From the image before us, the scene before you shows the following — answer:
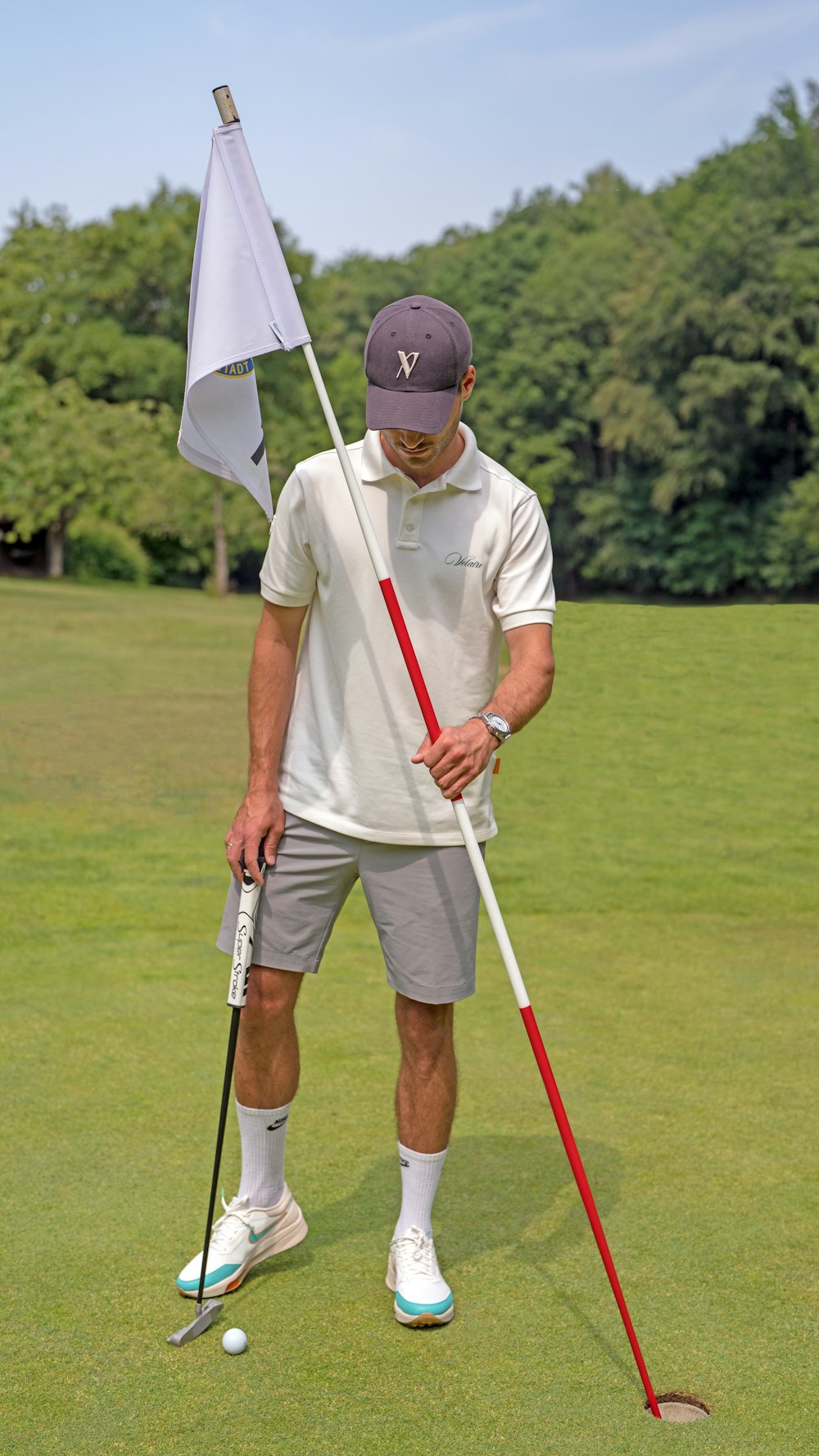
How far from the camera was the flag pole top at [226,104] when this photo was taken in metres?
3.02

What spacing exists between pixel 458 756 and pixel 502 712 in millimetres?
171

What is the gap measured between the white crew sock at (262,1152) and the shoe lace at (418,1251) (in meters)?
0.32

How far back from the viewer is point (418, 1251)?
3031 millimetres

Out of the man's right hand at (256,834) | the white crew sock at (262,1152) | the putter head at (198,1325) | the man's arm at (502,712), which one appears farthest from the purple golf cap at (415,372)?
the putter head at (198,1325)

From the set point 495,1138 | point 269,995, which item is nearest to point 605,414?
point 495,1138

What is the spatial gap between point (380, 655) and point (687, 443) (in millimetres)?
37559

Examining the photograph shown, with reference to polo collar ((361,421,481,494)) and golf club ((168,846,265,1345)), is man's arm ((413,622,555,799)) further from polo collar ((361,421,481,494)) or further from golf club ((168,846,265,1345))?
golf club ((168,846,265,1345))

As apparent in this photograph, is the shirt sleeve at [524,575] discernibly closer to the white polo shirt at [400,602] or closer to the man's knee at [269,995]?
the white polo shirt at [400,602]

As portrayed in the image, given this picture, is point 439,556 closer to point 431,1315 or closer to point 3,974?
point 431,1315

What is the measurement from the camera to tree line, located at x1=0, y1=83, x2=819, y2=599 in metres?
37.6

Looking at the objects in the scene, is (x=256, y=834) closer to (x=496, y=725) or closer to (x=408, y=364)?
(x=496, y=725)

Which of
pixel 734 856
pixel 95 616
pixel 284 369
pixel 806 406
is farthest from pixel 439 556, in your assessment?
pixel 284 369

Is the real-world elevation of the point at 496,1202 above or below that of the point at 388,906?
below

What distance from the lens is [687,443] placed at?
3909cm
